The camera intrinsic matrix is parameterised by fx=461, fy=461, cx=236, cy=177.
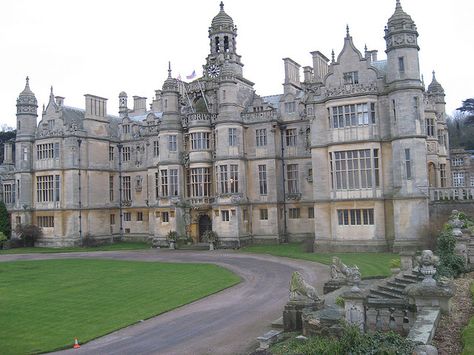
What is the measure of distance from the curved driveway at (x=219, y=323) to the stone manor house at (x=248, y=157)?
8.95 meters

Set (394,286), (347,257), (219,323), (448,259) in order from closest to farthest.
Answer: (219,323)
(394,286)
(448,259)
(347,257)

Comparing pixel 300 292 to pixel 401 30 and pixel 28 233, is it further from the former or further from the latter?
pixel 28 233

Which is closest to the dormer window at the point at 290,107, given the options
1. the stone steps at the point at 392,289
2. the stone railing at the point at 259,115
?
the stone railing at the point at 259,115

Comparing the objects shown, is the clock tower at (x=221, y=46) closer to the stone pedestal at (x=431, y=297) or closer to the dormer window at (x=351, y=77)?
the dormer window at (x=351, y=77)

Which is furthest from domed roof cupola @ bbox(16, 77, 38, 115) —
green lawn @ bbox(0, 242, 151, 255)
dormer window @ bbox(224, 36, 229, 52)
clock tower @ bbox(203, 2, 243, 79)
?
dormer window @ bbox(224, 36, 229, 52)

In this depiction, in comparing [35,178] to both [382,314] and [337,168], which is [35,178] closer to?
[337,168]

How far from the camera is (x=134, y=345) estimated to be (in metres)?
14.3

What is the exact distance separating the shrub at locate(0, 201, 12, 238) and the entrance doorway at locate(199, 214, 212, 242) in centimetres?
2200

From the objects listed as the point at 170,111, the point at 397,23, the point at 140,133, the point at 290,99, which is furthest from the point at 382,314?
the point at 140,133

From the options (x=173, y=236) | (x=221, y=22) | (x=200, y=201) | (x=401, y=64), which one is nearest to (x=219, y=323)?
(x=401, y=64)

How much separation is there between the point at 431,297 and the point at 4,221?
4824 centimetres

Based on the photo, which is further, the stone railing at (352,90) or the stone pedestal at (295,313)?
the stone railing at (352,90)

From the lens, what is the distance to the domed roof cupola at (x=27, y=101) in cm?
4934

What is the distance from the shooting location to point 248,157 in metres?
42.6
